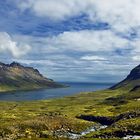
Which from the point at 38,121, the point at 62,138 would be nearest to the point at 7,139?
the point at 62,138

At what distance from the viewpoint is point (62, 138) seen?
6220 inches

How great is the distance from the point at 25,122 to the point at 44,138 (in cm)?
3923

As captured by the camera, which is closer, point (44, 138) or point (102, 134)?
point (44, 138)

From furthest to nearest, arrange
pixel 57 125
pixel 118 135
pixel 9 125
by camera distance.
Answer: pixel 57 125 → pixel 9 125 → pixel 118 135

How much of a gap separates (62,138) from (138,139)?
102 ft

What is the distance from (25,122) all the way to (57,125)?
16.8m

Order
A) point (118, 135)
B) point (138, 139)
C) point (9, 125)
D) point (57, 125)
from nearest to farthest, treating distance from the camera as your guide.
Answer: point (138, 139), point (118, 135), point (9, 125), point (57, 125)

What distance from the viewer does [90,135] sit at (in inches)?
6614

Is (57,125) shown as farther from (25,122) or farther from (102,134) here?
(102,134)

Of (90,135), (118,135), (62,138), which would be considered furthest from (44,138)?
(118,135)

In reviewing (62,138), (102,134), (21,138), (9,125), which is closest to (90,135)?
(102,134)

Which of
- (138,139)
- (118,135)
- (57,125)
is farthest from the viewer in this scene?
(57,125)

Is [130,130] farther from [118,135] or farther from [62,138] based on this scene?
[62,138]

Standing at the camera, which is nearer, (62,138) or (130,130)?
(62,138)
